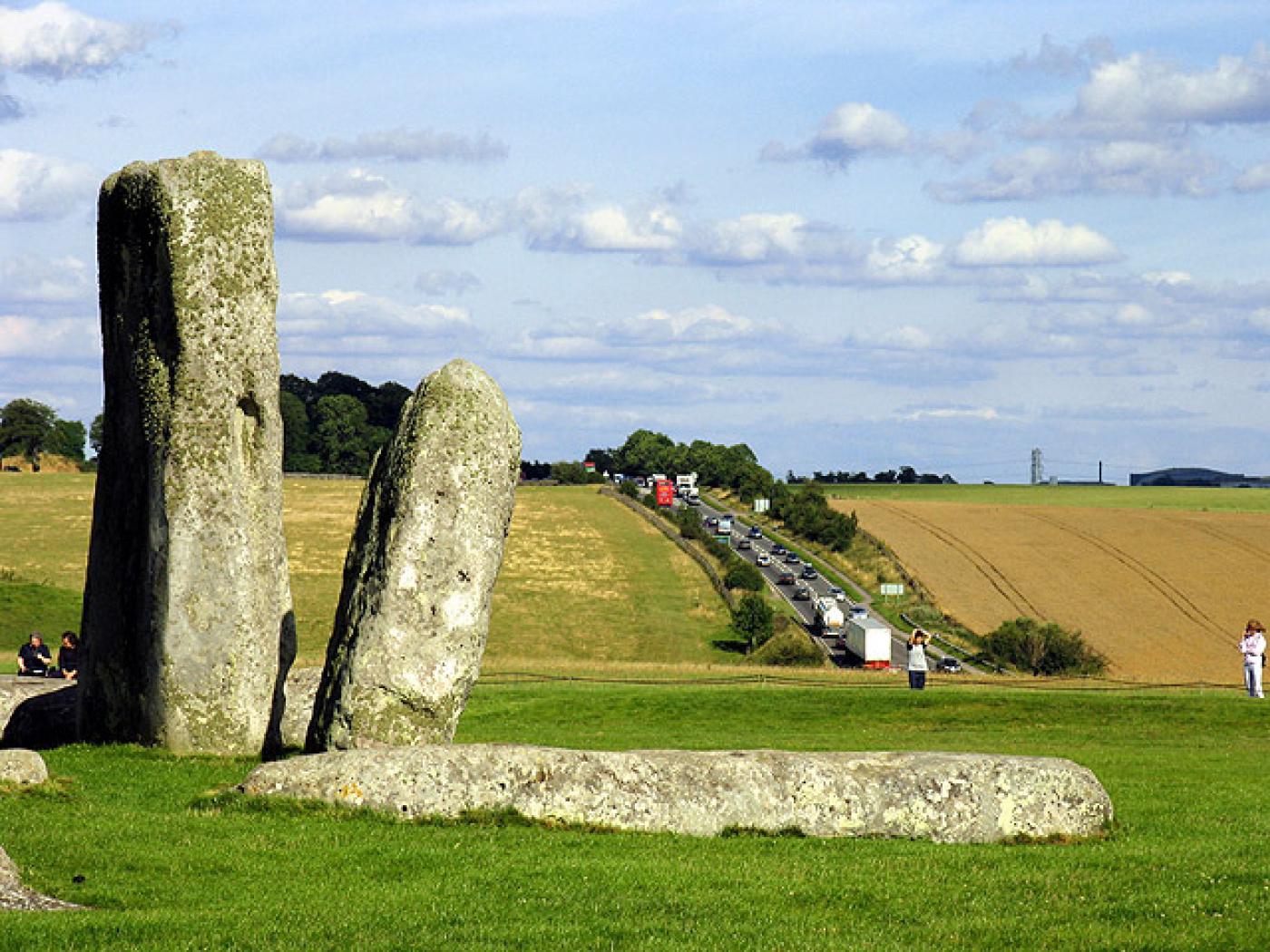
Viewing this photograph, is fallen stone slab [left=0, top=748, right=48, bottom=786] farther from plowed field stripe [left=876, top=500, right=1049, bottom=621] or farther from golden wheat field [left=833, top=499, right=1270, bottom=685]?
plowed field stripe [left=876, top=500, right=1049, bottom=621]

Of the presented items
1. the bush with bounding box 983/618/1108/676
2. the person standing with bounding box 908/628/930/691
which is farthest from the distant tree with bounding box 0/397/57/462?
the person standing with bounding box 908/628/930/691

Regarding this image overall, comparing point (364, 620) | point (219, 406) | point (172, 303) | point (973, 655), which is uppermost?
point (172, 303)

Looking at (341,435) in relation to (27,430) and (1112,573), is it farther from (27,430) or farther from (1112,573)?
(1112,573)

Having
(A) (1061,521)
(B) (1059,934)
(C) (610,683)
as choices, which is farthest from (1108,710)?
(A) (1061,521)

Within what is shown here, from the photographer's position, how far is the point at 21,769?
58.3 ft

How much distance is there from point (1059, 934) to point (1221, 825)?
6562mm

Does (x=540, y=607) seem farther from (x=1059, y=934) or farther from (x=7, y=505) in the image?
(x=1059, y=934)

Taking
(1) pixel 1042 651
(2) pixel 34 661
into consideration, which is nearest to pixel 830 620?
(1) pixel 1042 651

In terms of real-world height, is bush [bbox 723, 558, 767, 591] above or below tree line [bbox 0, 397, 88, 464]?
below

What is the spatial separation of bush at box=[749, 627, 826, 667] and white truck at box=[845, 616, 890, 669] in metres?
1.74

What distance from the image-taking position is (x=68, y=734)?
973 inches

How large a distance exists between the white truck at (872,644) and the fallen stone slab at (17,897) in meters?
59.6

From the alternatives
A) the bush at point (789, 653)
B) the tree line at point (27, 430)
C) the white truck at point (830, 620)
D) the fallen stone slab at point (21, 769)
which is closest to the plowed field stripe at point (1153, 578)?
the white truck at point (830, 620)

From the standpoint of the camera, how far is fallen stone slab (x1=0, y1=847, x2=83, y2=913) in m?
12.4
